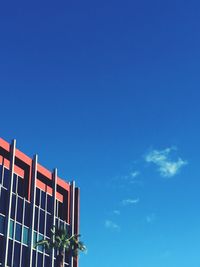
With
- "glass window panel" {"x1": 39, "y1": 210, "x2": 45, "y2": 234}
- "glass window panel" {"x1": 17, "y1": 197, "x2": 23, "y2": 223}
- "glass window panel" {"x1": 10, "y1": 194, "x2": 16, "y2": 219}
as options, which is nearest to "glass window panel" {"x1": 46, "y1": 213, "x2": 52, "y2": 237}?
"glass window panel" {"x1": 39, "y1": 210, "x2": 45, "y2": 234}

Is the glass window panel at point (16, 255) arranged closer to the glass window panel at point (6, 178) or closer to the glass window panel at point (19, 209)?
the glass window panel at point (19, 209)

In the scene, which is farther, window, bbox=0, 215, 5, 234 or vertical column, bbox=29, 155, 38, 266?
vertical column, bbox=29, 155, 38, 266

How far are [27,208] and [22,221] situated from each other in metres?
2.44

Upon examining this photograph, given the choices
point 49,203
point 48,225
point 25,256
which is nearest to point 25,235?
point 25,256

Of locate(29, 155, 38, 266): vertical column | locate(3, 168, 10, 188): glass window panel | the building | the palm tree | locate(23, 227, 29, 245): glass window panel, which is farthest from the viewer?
locate(29, 155, 38, 266): vertical column

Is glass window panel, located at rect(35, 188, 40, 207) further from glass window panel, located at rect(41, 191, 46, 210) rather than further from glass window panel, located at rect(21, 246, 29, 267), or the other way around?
glass window panel, located at rect(21, 246, 29, 267)

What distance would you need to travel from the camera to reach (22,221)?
253ft

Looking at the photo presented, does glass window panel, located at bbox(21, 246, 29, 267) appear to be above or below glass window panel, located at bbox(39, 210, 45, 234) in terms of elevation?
below

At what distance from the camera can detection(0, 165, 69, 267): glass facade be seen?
7356 cm

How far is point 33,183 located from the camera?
8019cm

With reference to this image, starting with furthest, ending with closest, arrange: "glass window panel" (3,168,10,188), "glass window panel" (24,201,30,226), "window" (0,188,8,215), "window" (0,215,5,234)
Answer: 1. "glass window panel" (24,201,30,226)
2. "glass window panel" (3,168,10,188)
3. "window" (0,188,8,215)
4. "window" (0,215,5,234)

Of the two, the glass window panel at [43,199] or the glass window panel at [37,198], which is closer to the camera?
the glass window panel at [37,198]

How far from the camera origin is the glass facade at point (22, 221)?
7356 centimetres

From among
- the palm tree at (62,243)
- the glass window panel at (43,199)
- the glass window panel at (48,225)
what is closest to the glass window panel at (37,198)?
the glass window panel at (43,199)
